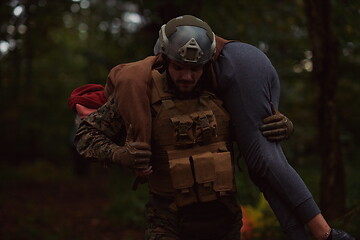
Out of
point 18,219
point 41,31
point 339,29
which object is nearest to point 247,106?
point 339,29

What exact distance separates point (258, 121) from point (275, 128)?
11 cm

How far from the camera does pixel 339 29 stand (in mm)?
5707

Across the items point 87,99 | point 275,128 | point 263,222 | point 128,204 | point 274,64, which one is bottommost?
point 128,204

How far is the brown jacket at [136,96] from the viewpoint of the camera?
283 cm

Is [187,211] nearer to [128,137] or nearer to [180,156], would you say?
[180,156]

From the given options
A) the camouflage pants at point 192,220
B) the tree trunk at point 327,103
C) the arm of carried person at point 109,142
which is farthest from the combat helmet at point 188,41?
the tree trunk at point 327,103

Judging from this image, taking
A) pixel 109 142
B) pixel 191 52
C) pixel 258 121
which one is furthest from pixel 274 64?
pixel 109 142

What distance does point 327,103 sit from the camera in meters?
5.11

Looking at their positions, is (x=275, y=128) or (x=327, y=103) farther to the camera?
(x=327, y=103)

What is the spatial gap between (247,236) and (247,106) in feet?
11.2

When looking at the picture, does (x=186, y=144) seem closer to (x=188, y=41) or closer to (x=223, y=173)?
(x=223, y=173)

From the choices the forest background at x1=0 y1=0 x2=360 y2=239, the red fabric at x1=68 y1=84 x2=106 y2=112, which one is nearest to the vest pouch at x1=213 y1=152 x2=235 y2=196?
the red fabric at x1=68 y1=84 x2=106 y2=112

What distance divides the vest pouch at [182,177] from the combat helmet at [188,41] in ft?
1.95

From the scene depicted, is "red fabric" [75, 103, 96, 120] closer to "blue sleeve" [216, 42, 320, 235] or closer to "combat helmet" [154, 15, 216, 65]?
"combat helmet" [154, 15, 216, 65]
